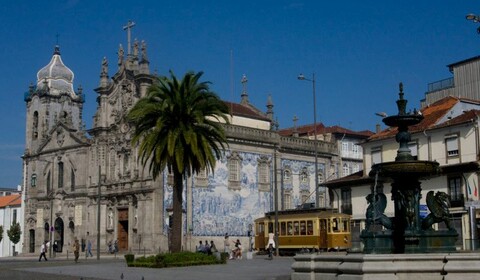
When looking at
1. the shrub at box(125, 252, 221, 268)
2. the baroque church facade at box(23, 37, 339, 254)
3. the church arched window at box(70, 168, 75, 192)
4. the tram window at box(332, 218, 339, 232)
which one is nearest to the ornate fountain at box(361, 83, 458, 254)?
the shrub at box(125, 252, 221, 268)

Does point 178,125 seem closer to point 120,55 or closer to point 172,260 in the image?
point 172,260

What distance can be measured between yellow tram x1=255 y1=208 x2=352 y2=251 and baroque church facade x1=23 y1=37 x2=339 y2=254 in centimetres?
964

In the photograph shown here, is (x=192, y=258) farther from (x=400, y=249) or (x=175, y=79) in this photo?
(x=400, y=249)

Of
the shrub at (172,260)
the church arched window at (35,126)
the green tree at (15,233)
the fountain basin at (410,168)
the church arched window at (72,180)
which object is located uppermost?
the church arched window at (35,126)

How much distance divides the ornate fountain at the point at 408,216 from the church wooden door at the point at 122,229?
42.8 metres

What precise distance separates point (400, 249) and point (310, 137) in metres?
51.7

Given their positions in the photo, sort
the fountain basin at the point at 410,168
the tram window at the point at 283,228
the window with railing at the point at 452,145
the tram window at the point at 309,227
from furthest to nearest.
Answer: the tram window at the point at 283,228 → the tram window at the point at 309,227 → the window with railing at the point at 452,145 → the fountain basin at the point at 410,168

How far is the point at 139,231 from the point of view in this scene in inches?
2340

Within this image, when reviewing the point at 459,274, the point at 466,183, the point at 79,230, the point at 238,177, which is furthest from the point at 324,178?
the point at 459,274

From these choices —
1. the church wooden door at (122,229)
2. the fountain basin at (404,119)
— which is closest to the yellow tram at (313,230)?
the church wooden door at (122,229)

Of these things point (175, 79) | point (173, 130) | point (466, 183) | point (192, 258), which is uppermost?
point (175, 79)

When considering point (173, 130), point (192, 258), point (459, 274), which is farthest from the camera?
point (173, 130)

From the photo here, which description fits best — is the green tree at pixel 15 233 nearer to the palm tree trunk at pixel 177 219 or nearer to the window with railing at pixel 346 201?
the window with railing at pixel 346 201

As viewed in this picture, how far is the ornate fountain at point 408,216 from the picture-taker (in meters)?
21.1
